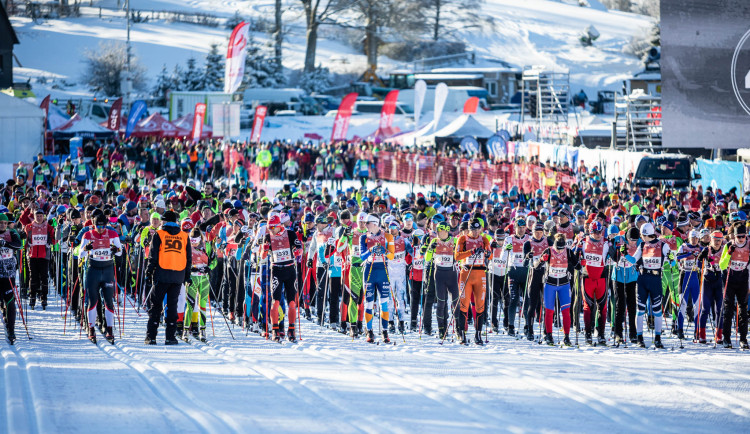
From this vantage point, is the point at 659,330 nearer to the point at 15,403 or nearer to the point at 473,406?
the point at 473,406

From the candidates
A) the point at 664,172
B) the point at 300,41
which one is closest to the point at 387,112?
the point at 664,172

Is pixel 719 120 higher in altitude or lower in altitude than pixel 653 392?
higher

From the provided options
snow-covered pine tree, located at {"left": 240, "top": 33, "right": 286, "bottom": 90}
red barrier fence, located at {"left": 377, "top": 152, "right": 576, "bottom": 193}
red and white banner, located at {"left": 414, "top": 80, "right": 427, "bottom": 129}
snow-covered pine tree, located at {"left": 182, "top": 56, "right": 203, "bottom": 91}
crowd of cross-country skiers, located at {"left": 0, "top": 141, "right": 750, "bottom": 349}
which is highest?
snow-covered pine tree, located at {"left": 240, "top": 33, "right": 286, "bottom": 90}

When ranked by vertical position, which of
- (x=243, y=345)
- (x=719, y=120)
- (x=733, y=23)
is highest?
(x=733, y=23)

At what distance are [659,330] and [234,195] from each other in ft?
32.6

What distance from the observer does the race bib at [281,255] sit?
11766mm

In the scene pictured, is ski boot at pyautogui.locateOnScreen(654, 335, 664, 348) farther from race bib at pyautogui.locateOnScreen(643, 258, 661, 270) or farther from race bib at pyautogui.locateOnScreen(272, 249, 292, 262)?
race bib at pyautogui.locateOnScreen(272, 249, 292, 262)

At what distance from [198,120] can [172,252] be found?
1207 inches

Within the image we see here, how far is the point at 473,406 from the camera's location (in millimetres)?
8328

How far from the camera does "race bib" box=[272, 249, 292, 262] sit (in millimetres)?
11766

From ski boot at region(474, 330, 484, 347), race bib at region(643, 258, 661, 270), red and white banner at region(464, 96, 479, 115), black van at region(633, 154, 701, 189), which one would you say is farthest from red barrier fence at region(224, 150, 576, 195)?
ski boot at region(474, 330, 484, 347)

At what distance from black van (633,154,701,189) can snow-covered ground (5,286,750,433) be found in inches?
473

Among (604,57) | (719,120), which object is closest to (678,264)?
(719,120)

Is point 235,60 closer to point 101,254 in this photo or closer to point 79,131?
point 79,131
